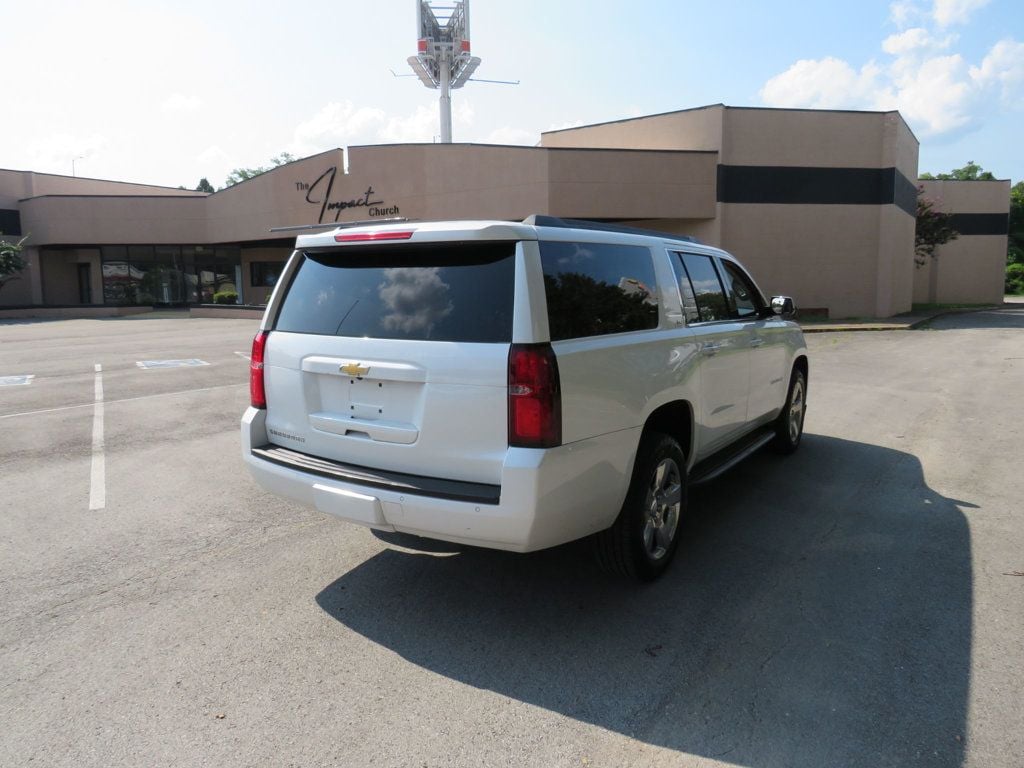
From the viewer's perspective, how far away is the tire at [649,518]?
396cm

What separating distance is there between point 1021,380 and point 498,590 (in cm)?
1163

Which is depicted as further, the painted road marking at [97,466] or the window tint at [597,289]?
the painted road marking at [97,466]

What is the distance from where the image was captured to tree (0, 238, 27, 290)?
3616 cm

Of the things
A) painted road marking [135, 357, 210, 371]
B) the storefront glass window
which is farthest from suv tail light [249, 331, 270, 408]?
the storefront glass window

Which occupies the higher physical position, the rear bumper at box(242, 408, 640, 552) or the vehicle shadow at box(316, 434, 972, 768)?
the rear bumper at box(242, 408, 640, 552)

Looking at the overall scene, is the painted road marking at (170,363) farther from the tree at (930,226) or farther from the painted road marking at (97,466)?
the tree at (930,226)

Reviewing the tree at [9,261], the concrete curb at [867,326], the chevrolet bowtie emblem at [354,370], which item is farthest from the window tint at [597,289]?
the tree at [9,261]

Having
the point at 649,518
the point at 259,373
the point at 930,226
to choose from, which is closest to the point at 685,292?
the point at 649,518

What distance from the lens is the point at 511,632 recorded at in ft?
12.1

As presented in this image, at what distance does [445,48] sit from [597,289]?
179 feet

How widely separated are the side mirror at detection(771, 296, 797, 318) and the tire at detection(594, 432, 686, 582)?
8.27 feet

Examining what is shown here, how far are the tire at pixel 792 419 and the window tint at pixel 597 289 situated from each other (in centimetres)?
299

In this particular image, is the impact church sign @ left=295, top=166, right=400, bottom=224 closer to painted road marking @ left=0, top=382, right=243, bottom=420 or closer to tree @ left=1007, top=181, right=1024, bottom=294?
painted road marking @ left=0, top=382, right=243, bottom=420

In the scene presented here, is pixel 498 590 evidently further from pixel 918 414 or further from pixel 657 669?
pixel 918 414
